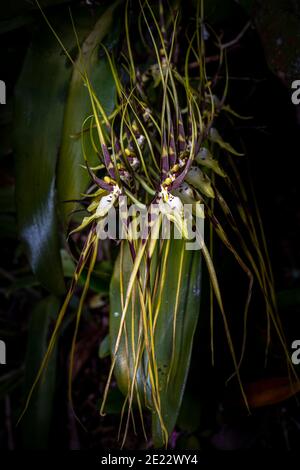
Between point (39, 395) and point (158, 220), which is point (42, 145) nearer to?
point (158, 220)

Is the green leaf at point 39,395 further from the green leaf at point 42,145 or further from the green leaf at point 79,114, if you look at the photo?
the green leaf at point 79,114

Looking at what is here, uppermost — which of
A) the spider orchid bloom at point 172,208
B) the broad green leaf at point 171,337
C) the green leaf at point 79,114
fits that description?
the green leaf at point 79,114

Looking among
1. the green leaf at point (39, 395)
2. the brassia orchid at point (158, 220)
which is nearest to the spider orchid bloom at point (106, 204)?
the brassia orchid at point (158, 220)

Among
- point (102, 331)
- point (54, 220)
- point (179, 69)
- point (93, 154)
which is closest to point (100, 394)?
point (102, 331)

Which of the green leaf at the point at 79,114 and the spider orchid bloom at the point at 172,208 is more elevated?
the green leaf at the point at 79,114

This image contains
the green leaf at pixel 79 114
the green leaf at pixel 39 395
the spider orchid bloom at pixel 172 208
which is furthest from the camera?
the green leaf at pixel 39 395

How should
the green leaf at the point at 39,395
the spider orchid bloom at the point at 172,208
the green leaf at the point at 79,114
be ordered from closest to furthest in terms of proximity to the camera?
1. the spider orchid bloom at the point at 172,208
2. the green leaf at the point at 79,114
3. the green leaf at the point at 39,395

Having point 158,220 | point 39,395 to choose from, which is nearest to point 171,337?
point 158,220
